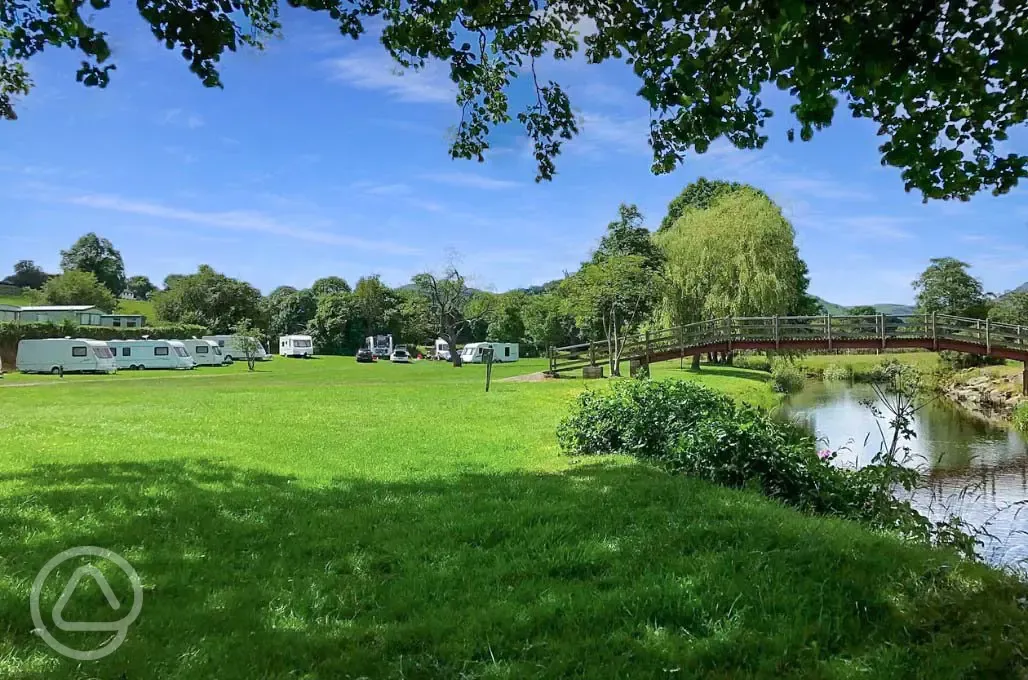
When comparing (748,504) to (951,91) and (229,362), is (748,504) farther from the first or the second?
(229,362)

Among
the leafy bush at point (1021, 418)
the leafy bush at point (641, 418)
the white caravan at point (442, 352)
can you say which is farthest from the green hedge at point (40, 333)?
the leafy bush at point (1021, 418)

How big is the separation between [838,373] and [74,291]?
7158cm

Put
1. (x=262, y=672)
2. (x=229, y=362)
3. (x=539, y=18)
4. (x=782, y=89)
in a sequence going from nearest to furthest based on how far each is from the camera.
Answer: (x=262, y=672)
(x=782, y=89)
(x=539, y=18)
(x=229, y=362)

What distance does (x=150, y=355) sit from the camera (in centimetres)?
4241

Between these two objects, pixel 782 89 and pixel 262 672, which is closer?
pixel 262 672

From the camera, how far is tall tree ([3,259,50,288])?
352ft

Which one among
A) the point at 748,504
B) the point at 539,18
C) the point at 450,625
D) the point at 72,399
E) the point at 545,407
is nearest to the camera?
the point at 450,625

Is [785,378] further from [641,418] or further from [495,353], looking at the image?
[495,353]

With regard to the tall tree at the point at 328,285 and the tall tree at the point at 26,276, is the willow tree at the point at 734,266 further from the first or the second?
the tall tree at the point at 26,276

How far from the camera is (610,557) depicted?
13.9 ft

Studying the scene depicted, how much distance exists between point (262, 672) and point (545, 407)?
13408 millimetres

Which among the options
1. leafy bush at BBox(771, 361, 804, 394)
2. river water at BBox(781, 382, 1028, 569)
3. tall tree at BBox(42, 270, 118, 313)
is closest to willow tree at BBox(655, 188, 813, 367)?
leafy bush at BBox(771, 361, 804, 394)

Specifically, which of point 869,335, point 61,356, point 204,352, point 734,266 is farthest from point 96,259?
point 869,335

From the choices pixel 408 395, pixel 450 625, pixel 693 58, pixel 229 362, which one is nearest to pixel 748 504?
pixel 450 625
